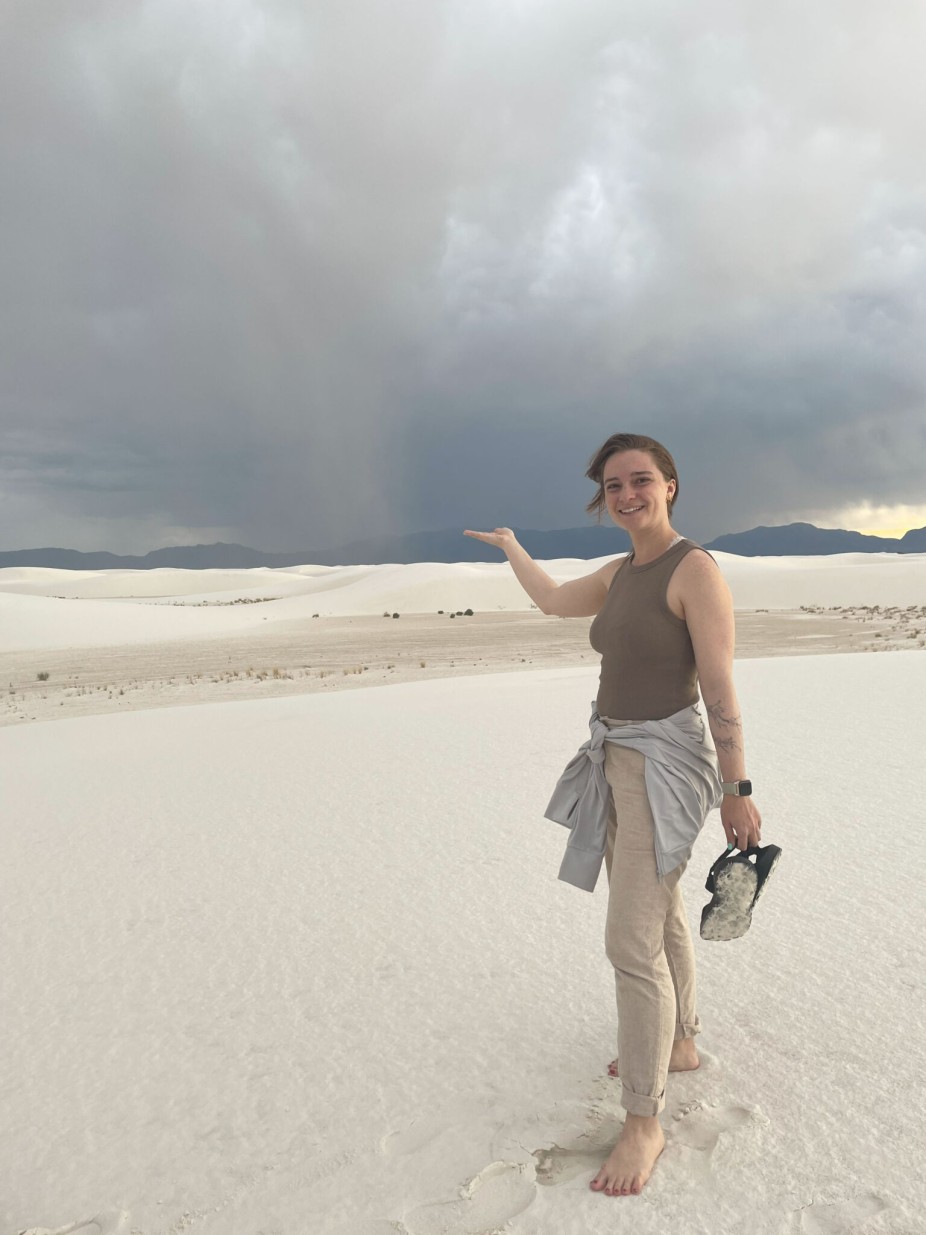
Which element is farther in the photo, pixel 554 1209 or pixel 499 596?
A: pixel 499 596

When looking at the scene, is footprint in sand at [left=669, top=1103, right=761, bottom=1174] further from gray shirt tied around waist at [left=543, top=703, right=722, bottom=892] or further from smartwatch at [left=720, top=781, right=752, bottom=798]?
smartwatch at [left=720, top=781, right=752, bottom=798]

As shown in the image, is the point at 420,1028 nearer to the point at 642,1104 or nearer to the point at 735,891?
the point at 642,1104

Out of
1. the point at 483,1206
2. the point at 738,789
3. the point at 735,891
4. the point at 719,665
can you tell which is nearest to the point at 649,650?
the point at 719,665

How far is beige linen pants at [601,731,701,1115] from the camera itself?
220 centimetres

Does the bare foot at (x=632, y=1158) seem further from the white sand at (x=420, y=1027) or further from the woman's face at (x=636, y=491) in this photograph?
the woman's face at (x=636, y=491)

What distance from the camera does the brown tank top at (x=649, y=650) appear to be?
2.31 m

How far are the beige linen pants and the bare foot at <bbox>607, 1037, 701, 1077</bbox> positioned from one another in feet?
1.18

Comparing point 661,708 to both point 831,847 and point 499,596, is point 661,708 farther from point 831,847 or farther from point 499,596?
point 499,596

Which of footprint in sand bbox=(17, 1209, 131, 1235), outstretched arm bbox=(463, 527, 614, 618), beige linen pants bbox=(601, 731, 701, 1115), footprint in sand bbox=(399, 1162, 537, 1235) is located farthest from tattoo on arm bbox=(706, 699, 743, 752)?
footprint in sand bbox=(17, 1209, 131, 1235)

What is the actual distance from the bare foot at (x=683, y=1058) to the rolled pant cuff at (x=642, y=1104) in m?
0.39

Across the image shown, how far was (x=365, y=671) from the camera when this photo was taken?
61.6 feet

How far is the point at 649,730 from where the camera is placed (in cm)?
232

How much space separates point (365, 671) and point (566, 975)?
15732mm

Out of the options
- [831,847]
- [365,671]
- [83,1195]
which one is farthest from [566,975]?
[365,671]
